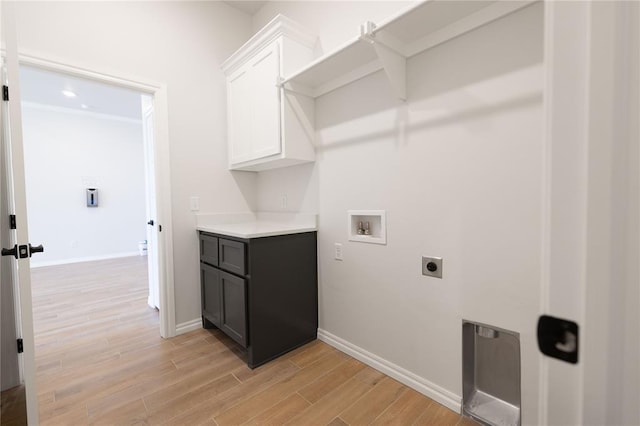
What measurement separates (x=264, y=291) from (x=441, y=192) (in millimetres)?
1361

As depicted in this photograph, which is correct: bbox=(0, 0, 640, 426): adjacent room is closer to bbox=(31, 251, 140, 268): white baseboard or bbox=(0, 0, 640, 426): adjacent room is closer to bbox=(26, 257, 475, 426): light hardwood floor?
bbox=(26, 257, 475, 426): light hardwood floor

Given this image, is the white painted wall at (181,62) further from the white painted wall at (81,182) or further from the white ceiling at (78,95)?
the white painted wall at (81,182)

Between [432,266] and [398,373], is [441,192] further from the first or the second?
[398,373]

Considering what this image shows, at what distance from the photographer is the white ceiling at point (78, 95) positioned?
13.5 feet

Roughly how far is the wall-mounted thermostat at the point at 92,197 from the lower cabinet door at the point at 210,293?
15.7 feet

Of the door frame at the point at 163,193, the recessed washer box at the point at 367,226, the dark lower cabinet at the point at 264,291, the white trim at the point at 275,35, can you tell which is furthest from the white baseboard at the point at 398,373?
the white trim at the point at 275,35

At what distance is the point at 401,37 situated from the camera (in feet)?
5.18

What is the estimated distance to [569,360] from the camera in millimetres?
393

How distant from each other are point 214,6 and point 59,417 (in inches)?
132

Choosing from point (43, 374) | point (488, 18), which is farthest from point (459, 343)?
point (43, 374)

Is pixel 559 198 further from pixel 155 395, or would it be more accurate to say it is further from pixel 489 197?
pixel 155 395

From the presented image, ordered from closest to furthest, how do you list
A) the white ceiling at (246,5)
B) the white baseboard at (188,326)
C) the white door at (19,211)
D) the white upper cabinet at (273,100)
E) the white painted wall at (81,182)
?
the white door at (19,211)
the white upper cabinet at (273,100)
the white baseboard at (188,326)
the white ceiling at (246,5)
the white painted wall at (81,182)

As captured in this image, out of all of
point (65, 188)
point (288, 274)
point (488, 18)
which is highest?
point (488, 18)

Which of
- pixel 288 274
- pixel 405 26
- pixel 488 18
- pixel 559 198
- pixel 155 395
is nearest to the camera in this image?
pixel 559 198
